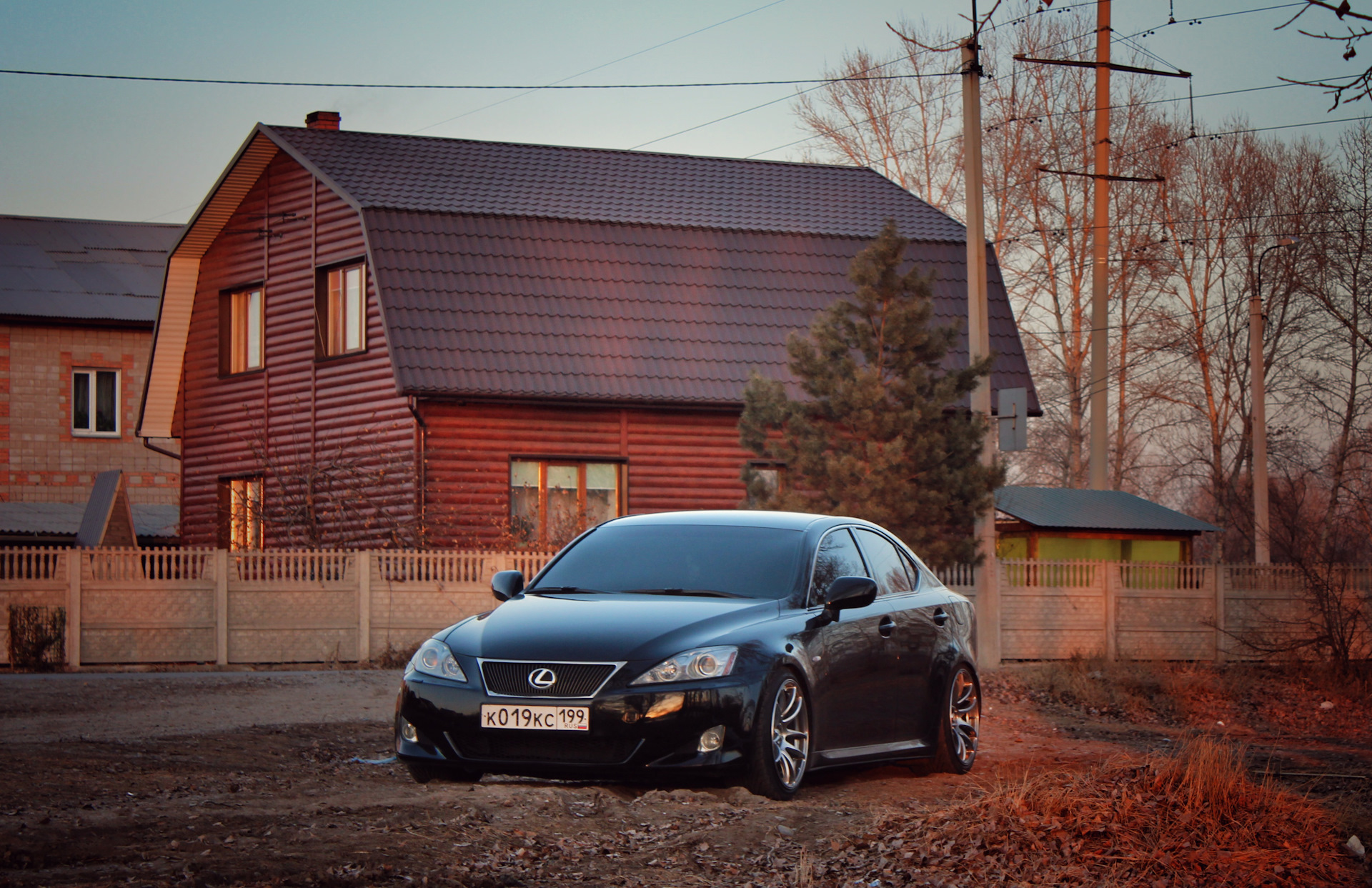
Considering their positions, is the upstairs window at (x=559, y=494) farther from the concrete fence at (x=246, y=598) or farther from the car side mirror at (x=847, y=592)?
the car side mirror at (x=847, y=592)

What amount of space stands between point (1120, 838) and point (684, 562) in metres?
3.31

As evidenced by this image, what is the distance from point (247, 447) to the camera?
2742 cm

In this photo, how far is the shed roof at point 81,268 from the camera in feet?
115

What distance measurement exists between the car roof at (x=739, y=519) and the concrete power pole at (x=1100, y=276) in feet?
77.5

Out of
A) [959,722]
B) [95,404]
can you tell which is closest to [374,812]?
[959,722]

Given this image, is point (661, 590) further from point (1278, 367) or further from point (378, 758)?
point (1278, 367)

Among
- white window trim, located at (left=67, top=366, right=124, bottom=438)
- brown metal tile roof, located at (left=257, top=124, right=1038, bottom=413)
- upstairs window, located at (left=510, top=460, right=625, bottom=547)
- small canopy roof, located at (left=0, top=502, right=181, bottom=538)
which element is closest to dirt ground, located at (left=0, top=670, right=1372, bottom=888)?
brown metal tile roof, located at (left=257, top=124, right=1038, bottom=413)

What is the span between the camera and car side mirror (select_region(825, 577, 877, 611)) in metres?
8.73

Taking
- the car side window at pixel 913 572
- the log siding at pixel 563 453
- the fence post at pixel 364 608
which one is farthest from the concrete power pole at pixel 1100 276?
the car side window at pixel 913 572

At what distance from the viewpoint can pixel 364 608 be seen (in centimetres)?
2053

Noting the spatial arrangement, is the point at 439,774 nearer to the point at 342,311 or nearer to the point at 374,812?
the point at 374,812

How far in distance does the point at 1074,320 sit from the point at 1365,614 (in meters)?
19.4

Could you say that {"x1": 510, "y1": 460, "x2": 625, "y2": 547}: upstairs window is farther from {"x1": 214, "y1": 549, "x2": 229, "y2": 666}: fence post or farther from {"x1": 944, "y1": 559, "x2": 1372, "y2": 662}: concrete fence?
{"x1": 944, "y1": 559, "x2": 1372, "y2": 662}: concrete fence

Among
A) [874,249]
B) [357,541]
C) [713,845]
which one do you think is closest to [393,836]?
[713,845]
